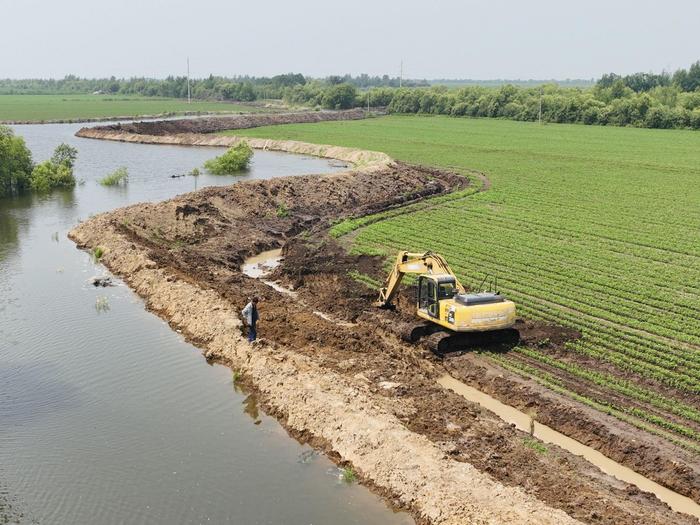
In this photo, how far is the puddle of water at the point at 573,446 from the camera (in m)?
14.4

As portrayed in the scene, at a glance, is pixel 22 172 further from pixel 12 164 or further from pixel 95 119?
pixel 95 119

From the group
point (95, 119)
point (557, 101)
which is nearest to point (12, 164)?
point (95, 119)

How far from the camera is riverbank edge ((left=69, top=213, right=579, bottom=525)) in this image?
44.0ft

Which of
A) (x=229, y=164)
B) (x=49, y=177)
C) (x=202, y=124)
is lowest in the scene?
(x=49, y=177)

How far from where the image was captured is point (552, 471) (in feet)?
48.4

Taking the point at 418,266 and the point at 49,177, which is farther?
the point at 49,177

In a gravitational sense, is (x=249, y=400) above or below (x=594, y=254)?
below

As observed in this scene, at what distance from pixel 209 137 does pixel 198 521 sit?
271ft

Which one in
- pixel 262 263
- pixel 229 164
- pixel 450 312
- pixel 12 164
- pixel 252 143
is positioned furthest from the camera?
pixel 252 143

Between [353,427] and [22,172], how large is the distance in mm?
45943

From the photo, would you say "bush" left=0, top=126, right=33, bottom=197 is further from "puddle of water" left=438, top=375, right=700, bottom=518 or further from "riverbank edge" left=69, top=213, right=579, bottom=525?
"puddle of water" left=438, top=375, right=700, bottom=518

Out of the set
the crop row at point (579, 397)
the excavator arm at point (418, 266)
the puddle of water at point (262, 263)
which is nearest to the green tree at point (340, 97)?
the puddle of water at point (262, 263)

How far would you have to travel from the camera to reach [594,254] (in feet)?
103

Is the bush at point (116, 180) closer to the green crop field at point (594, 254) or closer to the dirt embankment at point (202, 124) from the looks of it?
the green crop field at point (594, 254)
